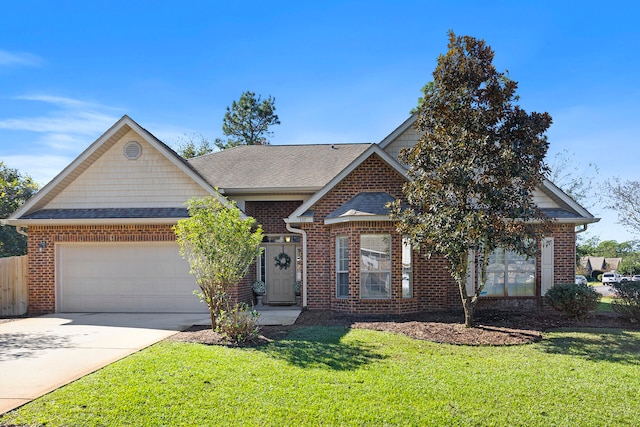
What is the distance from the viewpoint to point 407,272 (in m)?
13.1

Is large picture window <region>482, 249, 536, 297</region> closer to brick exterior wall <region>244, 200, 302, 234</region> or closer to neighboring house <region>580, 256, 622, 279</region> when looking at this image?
brick exterior wall <region>244, 200, 302, 234</region>

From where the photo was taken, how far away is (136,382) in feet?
22.3

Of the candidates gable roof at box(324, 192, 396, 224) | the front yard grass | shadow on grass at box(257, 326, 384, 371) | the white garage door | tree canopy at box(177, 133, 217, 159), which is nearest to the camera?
the front yard grass

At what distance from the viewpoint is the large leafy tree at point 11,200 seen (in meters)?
24.4

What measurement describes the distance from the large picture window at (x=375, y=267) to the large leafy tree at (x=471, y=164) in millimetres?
1606

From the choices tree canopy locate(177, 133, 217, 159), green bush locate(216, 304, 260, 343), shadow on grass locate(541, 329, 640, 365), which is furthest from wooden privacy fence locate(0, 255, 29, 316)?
tree canopy locate(177, 133, 217, 159)

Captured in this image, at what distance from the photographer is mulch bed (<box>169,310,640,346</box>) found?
32.1 ft

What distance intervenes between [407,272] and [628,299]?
5389 mm

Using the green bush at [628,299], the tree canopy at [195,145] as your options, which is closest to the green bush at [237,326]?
the green bush at [628,299]

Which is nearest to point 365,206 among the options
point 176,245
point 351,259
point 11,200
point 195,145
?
point 351,259

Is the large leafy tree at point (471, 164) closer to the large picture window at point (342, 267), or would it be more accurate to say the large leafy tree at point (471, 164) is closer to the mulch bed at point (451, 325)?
the mulch bed at point (451, 325)

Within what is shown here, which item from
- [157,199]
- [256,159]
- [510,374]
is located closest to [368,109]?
[256,159]

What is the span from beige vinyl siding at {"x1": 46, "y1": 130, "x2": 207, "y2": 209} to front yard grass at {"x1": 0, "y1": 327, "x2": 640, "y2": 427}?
21.2 ft

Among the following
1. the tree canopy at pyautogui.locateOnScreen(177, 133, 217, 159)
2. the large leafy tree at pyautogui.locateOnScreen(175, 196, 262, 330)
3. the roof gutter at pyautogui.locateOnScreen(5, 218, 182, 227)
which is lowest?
the large leafy tree at pyautogui.locateOnScreen(175, 196, 262, 330)
